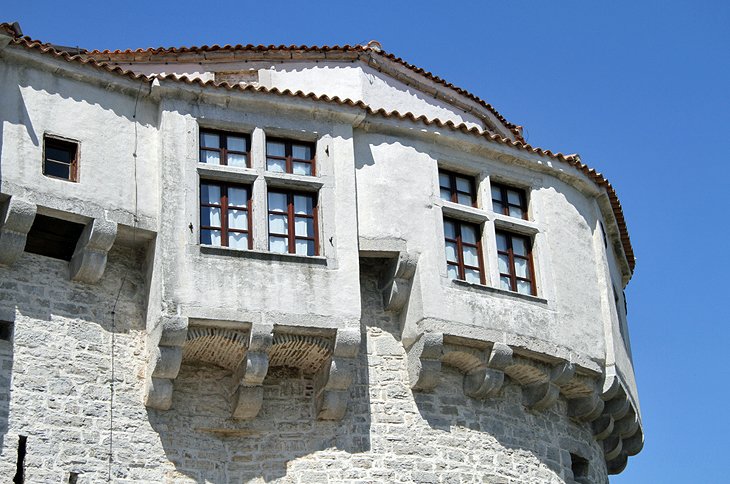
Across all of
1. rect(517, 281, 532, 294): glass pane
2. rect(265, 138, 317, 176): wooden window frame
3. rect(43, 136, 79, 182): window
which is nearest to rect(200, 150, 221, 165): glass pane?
rect(265, 138, 317, 176): wooden window frame

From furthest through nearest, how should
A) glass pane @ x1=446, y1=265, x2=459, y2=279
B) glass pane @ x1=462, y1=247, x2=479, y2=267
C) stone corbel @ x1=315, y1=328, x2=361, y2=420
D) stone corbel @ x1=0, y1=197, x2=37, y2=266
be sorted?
1. glass pane @ x1=462, y1=247, x2=479, y2=267
2. glass pane @ x1=446, y1=265, x2=459, y2=279
3. stone corbel @ x1=315, y1=328, x2=361, y2=420
4. stone corbel @ x1=0, y1=197, x2=37, y2=266

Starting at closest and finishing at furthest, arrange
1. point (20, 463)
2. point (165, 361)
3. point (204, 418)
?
point (20, 463)
point (165, 361)
point (204, 418)

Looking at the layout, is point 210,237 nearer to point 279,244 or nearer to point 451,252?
point 279,244

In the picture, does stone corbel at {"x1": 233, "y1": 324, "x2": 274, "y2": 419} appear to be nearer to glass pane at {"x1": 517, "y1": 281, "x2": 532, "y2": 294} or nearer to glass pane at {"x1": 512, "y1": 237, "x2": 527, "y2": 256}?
glass pane at {"x1": 517, "y1": 281, "x2": 532, "y2": 294}

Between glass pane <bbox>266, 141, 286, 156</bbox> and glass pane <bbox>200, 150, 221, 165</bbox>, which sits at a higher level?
glass pane <bbox>266, 141, 286, 156</bbox>

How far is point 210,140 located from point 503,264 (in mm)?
4689

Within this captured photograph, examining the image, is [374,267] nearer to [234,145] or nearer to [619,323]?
[234,145]

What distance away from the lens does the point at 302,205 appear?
19.5 metres

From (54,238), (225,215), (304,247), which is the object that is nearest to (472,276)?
(304,247)

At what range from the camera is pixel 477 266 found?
67.3 feet

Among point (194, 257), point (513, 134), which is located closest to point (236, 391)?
point (194, 257)

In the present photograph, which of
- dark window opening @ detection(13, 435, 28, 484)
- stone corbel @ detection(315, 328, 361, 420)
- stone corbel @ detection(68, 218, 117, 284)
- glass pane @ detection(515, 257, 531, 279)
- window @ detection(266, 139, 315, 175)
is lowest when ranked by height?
dark window opening @ detection(13, 435, 28, 484)

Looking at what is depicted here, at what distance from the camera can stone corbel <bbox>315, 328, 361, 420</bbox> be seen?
18.7 metres

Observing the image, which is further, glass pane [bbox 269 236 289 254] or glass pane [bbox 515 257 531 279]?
glass pane [bbox 515 257 531 279]
